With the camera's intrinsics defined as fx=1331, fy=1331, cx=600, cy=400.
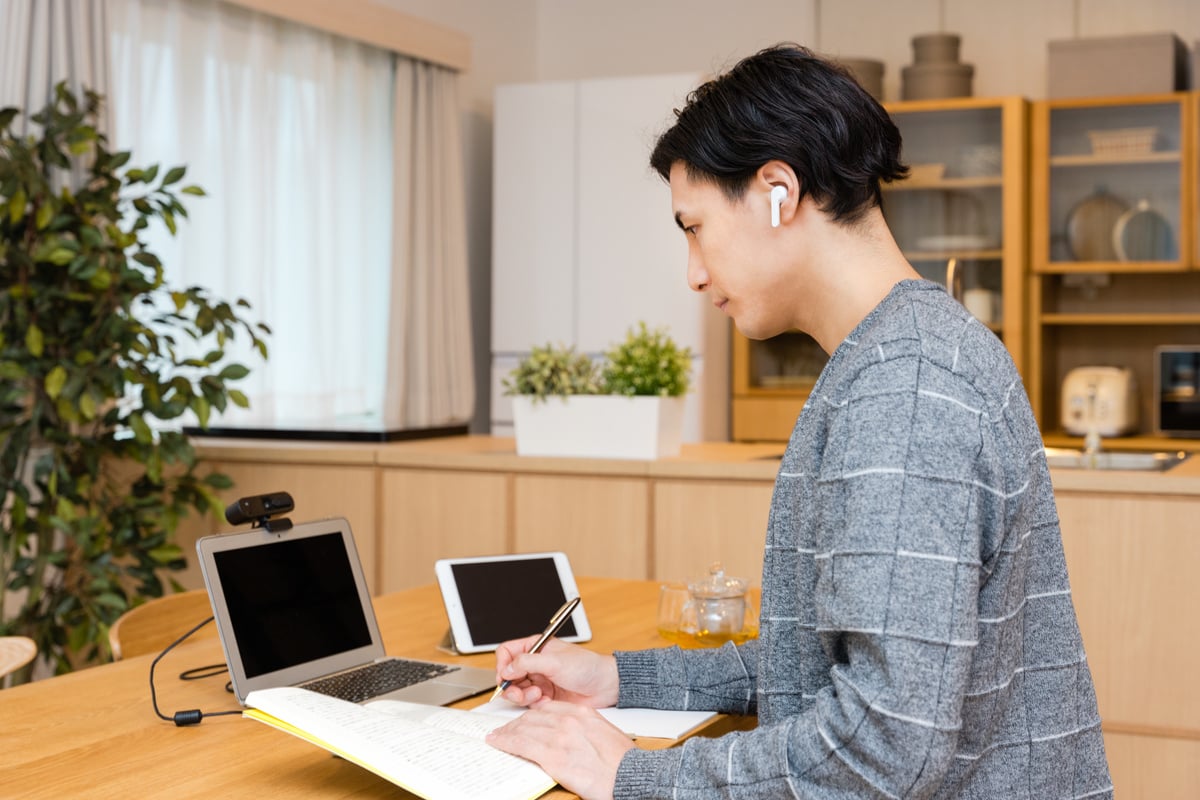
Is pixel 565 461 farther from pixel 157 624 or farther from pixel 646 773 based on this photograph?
pixel 646 773

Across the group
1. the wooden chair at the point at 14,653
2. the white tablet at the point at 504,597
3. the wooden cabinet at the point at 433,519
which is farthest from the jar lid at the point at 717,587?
the wooden cabinet at the point at 433,519

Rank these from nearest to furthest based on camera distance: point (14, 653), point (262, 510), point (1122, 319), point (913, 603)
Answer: point (913, 603)
point (262, 510)
point (14, 653)
point (1122, 319)

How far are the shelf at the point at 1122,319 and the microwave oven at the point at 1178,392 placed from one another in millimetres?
108

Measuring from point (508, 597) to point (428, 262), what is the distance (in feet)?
10.1

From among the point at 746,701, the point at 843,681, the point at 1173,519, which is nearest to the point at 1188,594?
the point at 1173,519

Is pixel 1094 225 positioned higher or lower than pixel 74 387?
higher

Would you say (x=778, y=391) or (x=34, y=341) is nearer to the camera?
(x=34, y=341)

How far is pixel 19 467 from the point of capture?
121 inches

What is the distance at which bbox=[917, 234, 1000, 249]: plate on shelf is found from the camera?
4.72 meters

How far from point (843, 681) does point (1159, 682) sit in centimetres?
202

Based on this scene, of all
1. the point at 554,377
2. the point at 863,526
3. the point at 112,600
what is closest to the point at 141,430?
the point at 112,600

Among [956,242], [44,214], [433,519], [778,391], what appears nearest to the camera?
[44,214]

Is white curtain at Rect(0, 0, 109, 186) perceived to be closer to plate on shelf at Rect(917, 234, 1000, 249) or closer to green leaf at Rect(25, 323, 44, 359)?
green leaf at Rect(25, 323, 44, 359)

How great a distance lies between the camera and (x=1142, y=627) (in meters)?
2.75
